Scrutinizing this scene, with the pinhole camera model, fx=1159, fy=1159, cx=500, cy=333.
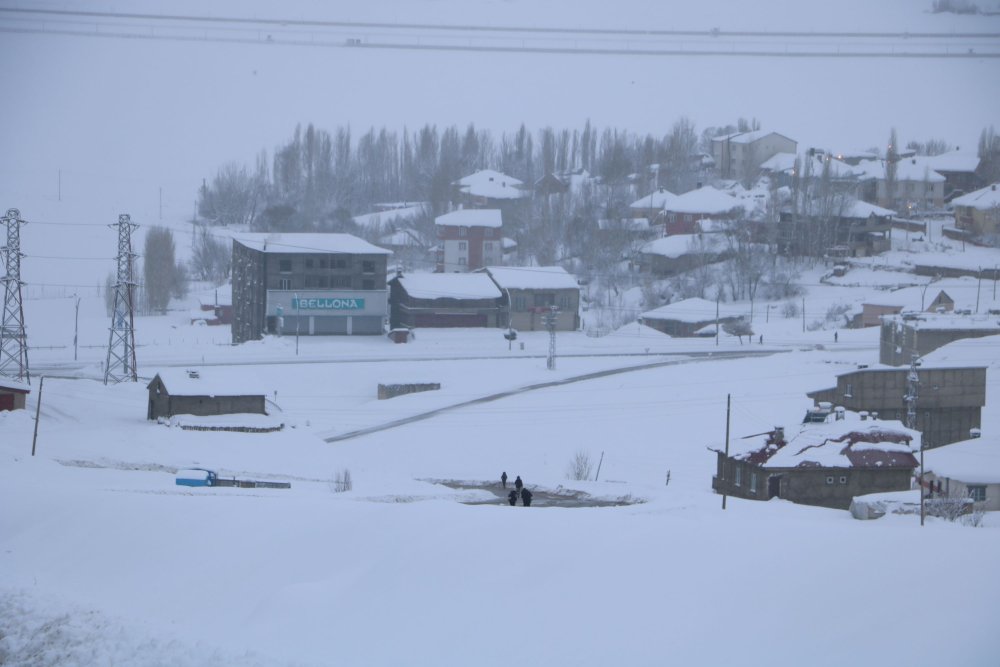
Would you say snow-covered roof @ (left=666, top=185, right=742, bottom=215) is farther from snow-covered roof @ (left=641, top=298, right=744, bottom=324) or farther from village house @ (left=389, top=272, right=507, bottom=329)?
village house @ (left=389, top=272, right=507, bottom=329)

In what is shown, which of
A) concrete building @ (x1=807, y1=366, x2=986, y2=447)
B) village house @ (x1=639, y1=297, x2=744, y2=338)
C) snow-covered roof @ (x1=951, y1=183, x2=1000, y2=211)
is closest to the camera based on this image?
concrete building @ (x1=807, y1=366, x2=986, y2=447)

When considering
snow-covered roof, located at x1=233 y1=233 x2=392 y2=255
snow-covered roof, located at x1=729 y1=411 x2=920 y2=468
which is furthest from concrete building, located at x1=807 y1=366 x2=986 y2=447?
snow-covered roof, located at x1=233 y1=233 x2=392 y2=255

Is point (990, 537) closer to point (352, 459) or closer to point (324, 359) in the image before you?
point (352, 459)

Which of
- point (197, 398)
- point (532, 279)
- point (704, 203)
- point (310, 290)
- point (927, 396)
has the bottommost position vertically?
point (197, 398)

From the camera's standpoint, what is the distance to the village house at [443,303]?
2745 centimetres

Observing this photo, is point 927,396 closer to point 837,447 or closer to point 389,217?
point 837,447

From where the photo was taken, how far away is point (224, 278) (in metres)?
33.8

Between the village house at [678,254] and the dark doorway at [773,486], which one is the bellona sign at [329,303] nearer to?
the village house at [678,254]

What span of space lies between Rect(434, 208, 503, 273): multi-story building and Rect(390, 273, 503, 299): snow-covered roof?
7193 mm

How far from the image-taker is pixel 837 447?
13.7 meters

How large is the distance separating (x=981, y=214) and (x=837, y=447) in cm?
2569

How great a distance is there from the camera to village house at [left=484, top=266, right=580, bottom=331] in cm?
2828

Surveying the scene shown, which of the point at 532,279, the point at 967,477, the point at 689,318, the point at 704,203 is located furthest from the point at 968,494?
the point at 704,203

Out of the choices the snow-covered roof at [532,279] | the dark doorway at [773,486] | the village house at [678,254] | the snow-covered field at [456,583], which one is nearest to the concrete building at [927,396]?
the dark doorway at [773,486]
